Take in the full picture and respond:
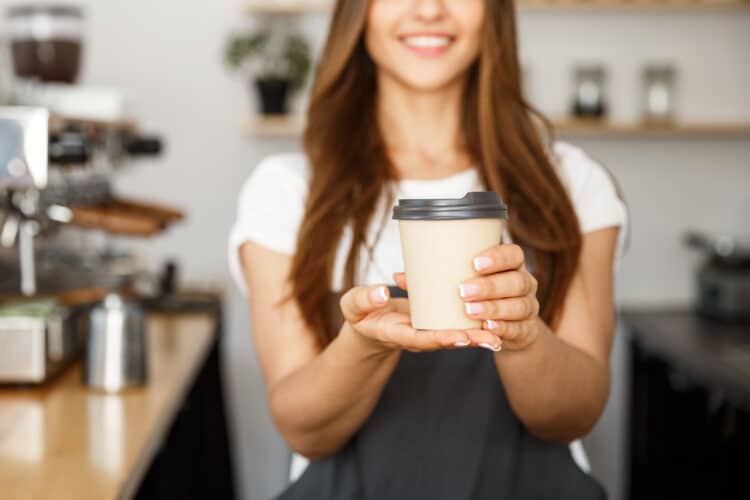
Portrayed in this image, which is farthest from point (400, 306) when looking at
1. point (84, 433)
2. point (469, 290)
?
point (84, 433)

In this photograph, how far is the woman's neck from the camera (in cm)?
165

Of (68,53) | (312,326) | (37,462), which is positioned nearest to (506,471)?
(312,326)

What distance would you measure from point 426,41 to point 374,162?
206 millimetres

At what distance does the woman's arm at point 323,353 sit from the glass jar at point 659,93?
7.49 feet

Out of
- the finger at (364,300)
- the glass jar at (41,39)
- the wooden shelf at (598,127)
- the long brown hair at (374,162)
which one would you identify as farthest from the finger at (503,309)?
the wooden shelf at (598,127)

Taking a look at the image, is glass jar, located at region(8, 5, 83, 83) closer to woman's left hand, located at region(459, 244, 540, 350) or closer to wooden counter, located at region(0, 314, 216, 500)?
wooden counter, located at region(0, 314, 216, 500)

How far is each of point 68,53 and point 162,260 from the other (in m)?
1.46

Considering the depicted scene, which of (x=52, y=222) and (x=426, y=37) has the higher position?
(x=426, y=37)

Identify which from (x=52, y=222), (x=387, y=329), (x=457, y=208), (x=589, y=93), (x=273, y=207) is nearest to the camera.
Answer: (x=457, y=208)

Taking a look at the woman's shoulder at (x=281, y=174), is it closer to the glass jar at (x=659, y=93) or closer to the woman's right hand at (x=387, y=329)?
the woman's right hand at (x=387, y=329)

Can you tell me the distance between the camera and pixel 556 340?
1.25m

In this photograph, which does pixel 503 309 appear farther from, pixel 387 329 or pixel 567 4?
pixel 567 4

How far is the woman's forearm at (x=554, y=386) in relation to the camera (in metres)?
1.23

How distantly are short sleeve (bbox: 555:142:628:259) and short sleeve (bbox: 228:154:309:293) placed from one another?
0.39 meters
